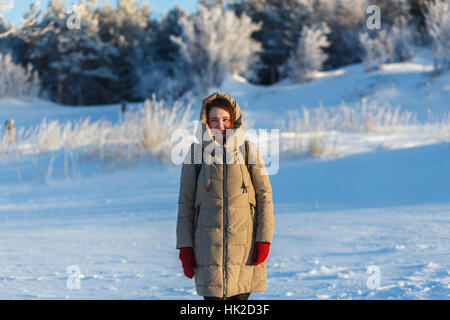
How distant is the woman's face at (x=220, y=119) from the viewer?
229cm

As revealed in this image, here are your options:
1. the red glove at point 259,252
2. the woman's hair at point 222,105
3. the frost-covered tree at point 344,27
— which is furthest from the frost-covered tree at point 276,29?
the red glove at point 259,252

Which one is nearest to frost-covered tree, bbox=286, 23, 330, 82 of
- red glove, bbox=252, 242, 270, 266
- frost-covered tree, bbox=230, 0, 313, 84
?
frost-covered tree, bbox=230, 0, 313, 84

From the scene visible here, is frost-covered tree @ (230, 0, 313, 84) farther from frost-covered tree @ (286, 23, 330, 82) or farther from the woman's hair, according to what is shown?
the woman's hair

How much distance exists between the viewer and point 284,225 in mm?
4801

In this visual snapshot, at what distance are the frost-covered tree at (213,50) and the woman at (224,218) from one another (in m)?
16.2

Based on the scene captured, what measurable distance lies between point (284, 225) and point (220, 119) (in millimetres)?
2711

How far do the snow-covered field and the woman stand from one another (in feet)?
2.98

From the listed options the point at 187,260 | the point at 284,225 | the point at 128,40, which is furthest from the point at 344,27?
Answer: the point at 187,260

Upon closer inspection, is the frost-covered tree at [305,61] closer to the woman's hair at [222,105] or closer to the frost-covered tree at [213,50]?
the frost-covered tree at [213,50]

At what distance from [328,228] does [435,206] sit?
132cm

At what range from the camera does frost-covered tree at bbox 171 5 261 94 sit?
Result: 18734 mm

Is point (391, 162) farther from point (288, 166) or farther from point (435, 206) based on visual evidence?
point (435, 206)

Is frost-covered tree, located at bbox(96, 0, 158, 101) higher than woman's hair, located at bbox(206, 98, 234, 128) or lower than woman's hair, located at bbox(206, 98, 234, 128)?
higher

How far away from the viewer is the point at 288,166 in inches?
311
